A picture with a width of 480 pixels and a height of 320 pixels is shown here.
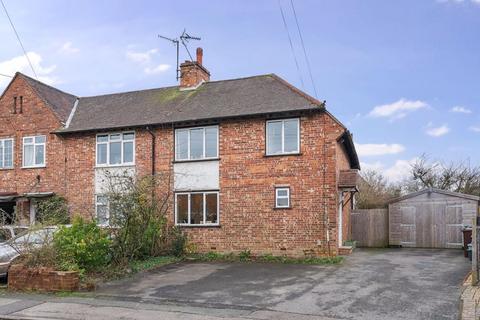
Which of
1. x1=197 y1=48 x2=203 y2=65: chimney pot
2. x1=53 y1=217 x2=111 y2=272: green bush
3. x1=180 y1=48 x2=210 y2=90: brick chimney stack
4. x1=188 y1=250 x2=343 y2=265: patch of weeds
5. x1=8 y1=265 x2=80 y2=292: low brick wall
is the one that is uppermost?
x1=197 y1=48 x2=203 y2=65: chimney pot

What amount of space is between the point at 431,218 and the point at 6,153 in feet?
63.9

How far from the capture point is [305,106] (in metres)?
17.6

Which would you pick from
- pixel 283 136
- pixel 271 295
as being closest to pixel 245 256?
pixel 283 136

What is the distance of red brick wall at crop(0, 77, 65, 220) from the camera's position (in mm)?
21641

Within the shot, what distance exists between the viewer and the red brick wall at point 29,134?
71.0 ft

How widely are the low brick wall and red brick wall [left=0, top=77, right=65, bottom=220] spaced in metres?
9.31

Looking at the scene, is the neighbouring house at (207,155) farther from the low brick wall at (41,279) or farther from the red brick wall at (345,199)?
the low brick wall at (41,279)

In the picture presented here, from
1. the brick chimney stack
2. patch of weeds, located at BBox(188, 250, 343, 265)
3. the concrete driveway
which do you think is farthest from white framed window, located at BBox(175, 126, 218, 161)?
the concrete driveway

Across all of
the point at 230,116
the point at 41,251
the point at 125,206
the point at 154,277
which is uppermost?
the point at 230,116

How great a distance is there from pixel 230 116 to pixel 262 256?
5.20m

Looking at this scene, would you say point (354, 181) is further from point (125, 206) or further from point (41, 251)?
point (41, 251)

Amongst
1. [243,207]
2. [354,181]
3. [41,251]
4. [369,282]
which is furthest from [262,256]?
[41,251]

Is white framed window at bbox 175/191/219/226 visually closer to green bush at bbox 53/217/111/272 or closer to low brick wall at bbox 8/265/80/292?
green bush at bbox 53/217/111/272

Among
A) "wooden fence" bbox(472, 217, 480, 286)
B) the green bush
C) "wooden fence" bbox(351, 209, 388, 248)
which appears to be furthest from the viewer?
"wooden fence" bbox(351, 209, 388, 248)
